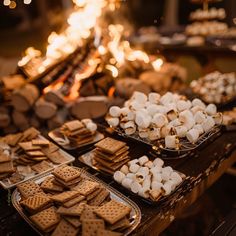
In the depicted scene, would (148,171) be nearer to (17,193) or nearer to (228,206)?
(17,193)

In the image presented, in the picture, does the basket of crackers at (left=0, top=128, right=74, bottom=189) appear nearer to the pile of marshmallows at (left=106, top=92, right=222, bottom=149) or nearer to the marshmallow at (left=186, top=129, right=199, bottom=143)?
the pile of marshmallows at (left=106, top=92, right=222, bottom=149)

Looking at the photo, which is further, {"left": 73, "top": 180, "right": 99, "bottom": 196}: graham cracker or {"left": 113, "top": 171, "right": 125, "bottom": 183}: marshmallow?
{"left": 113, "top": 171, "right": 125, "bottom": 183}: marshmallow

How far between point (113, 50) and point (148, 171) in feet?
9.57

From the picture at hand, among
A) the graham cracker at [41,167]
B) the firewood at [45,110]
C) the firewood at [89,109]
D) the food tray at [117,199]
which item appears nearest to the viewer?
the food tray at [117,199]

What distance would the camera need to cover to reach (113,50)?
467cm

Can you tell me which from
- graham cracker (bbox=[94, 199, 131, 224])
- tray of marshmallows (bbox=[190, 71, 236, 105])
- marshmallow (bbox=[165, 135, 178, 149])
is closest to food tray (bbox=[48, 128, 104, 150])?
marshmallow (bbox=[165, 135, 178, 149])

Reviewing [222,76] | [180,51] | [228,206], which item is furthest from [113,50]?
[228,206]

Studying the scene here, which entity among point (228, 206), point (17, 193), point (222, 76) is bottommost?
point (228, 206)

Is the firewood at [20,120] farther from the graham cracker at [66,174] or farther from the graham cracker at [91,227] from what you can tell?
the graham cracker at [91,227]

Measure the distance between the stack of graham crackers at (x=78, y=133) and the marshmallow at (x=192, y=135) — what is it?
77 cm

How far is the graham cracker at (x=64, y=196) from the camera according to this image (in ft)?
5.86

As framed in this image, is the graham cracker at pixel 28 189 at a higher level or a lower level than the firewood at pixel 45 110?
higher

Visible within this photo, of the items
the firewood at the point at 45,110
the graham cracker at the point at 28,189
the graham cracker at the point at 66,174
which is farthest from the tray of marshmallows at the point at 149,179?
the firewood at the point at 45,110

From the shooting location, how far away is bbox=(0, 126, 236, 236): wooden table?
1.86 m
